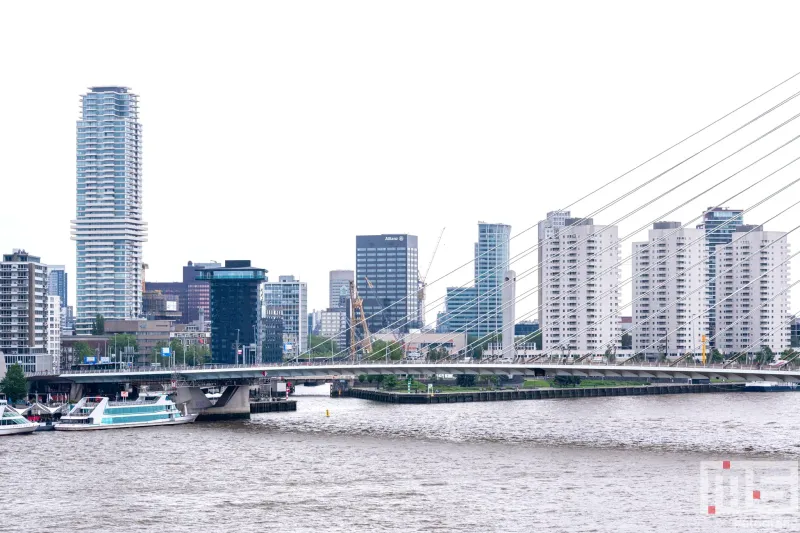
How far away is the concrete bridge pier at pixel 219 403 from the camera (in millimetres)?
82750

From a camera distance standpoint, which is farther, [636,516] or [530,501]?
[530,501]

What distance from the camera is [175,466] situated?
53.2m

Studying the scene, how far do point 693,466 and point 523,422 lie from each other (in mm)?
26700

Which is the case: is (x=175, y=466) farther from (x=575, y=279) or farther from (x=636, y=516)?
(x=575, y=279)

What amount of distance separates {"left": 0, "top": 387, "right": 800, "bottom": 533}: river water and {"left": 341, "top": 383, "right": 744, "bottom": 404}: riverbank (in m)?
25.3

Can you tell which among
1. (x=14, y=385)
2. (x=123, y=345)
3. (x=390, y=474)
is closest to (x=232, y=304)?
(x=123, y=345)

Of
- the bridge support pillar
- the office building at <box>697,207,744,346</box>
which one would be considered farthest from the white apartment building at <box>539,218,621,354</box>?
the bridge support pillar

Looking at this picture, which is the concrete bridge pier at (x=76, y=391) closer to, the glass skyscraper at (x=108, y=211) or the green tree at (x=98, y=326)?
the green tree at (x=98, y=326)

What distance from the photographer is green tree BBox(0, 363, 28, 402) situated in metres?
86.4

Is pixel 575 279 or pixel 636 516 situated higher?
pixel 575 279

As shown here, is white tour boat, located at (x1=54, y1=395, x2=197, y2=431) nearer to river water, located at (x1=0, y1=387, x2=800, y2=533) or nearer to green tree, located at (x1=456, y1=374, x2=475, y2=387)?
river water, located at (x1=0, y1=387, x2=800, y2=533)

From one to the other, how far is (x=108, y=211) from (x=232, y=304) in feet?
99.0

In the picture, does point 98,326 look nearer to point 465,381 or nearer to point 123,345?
point 123,345

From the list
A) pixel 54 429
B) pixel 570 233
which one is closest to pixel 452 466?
pixel 54 429
